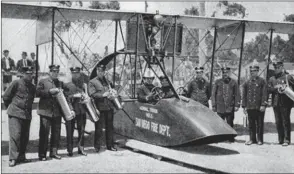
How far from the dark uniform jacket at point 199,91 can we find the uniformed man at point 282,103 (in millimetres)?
1685

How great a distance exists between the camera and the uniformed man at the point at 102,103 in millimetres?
7941

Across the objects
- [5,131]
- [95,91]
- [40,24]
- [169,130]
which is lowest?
[5,131]

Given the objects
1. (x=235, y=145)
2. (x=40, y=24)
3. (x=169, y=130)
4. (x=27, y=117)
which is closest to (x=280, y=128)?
(x=235, y=145)

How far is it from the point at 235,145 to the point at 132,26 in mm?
4318

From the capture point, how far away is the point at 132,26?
1012 centimetres

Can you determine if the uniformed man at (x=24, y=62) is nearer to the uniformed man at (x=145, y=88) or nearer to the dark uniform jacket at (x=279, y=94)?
the uniformed man at (x=145, y=88)

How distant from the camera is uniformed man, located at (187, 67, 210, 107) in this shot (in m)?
9.50

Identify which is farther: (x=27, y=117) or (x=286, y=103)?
(x=286, y=103)

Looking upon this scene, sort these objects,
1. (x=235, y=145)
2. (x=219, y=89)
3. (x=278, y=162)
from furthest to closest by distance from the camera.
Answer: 1. (x=219, y=89)
2. (x=235, y=145)
3. (x=278, y=162)

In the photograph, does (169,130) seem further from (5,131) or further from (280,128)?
(5,131)

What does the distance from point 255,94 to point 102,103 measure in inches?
152

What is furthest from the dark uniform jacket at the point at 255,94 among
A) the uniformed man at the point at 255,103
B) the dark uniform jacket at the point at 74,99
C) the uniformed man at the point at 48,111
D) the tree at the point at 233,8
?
the tree at the point at 233,8

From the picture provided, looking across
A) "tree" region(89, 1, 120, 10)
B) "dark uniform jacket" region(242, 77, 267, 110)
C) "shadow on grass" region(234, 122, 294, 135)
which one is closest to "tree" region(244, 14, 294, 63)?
"tree" region(89, 1, 120, 10)

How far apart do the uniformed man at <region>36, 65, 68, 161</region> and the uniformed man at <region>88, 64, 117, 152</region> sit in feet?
3.23
